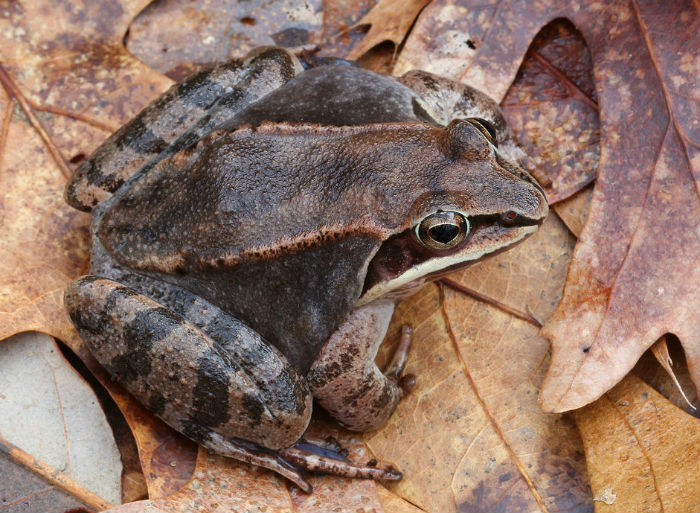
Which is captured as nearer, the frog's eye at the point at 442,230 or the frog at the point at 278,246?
the frog's eye at the point at 442,230

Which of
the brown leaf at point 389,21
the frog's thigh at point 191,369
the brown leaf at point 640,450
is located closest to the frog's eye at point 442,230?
A: the frog's thigh at point 191,369

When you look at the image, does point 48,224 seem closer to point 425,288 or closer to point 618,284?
point 425,288

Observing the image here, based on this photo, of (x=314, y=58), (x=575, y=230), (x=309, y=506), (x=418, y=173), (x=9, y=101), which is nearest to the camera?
(x=418, y=173)

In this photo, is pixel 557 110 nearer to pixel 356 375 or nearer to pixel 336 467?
pixel 356 375

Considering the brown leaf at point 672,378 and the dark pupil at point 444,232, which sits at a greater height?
the dark pupil at point 444,232

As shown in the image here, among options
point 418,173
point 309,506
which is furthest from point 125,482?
point 418,173

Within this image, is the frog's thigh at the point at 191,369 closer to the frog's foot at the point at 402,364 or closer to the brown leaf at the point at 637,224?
the frog's foot at the point at 402,364

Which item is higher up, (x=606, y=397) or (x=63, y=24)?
(x=63, y=24)
